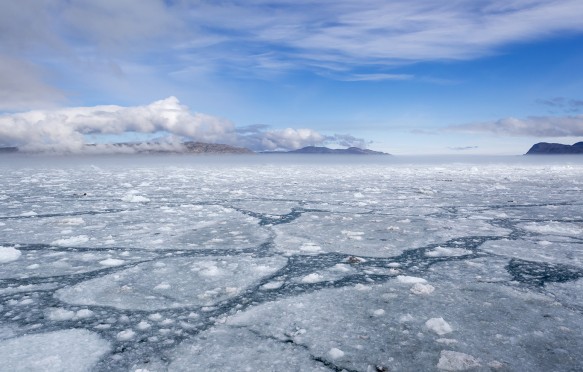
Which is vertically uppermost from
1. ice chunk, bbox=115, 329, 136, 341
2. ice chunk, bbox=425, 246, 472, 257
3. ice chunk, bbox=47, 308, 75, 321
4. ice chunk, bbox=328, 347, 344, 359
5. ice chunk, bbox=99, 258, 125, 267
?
ice chunk, bbox=425, 246, 472, 257

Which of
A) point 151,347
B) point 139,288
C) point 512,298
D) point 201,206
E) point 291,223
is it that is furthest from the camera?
point 201,206

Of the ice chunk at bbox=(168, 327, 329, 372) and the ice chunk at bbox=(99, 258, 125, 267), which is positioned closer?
the ice chunk at bbox=(168, 327, 329, 372)

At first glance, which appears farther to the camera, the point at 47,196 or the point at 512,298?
the point at 47,196

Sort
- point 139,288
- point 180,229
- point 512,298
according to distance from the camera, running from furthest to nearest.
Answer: point 180,229, point 139,288, point 512,298

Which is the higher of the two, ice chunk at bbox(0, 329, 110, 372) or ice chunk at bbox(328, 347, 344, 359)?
ice chunk at bbox(328, 347, 344, 359)

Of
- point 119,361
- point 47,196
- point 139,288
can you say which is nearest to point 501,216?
point 139,288

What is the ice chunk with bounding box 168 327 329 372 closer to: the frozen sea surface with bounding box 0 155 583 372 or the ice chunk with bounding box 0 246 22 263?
the frozen sea surface with bounding box 0 155 583 372

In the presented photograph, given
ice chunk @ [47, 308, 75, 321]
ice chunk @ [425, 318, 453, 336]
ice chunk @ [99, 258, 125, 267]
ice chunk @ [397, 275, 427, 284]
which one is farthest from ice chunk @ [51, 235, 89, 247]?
ice chunk @ [425, 318, 453, 336]

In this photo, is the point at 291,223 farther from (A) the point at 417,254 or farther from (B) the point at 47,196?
(B) the point at 47,196
